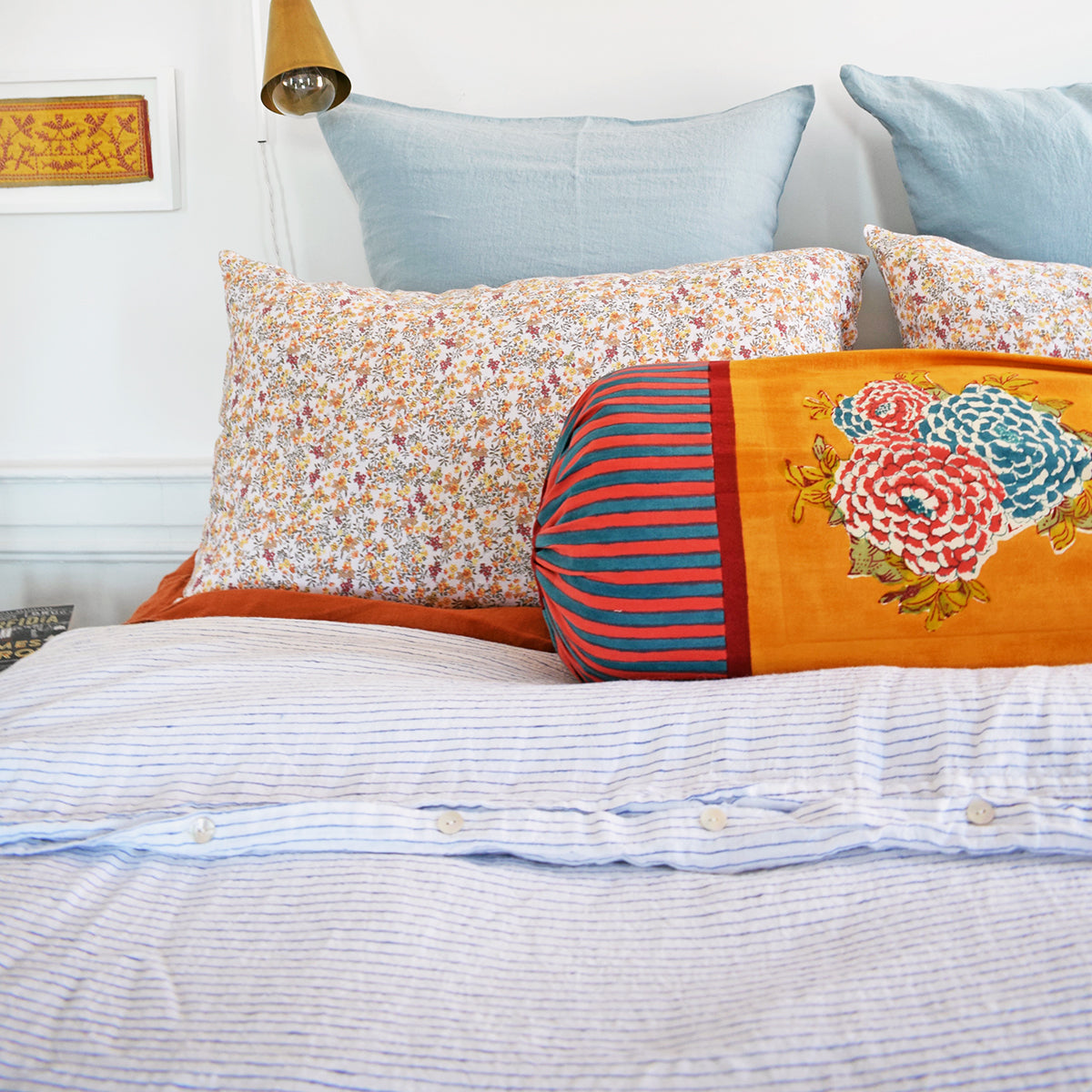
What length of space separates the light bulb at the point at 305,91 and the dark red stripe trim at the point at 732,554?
966 mm

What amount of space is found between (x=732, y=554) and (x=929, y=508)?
0.14 m

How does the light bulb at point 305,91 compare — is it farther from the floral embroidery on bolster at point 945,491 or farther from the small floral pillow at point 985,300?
the floral embroidery on bolster at point 945,491

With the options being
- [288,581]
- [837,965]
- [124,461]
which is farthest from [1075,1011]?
[124,461]

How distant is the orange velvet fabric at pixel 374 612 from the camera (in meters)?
0.85

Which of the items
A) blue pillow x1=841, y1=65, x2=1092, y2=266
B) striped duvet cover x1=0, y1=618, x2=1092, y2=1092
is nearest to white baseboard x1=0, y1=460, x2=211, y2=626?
striped duvet cover x1=0, y1=618, x2=1092, y2=1092

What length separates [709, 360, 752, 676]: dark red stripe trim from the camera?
63cm

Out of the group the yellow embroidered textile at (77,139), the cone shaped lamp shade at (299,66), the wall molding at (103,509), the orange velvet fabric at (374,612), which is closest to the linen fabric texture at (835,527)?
the orange velvet fabric at (374,612)

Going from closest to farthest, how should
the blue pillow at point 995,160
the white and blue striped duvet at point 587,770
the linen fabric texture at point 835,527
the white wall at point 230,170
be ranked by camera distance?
1. the white and blue striped duvet at point 587,770
2. the linen fabric texture at point 835,527
3. the blue pillow at point 995,160
4. the white wall at point 230,170

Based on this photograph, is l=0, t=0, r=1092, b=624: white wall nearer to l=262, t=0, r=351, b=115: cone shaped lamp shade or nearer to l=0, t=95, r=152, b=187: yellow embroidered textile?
l=0, t=95, r=152, b=187: yellow embroidered textile

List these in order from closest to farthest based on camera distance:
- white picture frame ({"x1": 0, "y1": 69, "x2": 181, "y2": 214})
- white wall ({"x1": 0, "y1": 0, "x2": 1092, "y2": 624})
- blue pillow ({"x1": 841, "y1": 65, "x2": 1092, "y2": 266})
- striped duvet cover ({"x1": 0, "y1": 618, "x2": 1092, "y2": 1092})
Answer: striped duvet cover ({"x1": 0, "y1": 618, "x2": 1092, "y2": 1092})
blue pillow ({"x1": 841, "y1": 65, "x2": 1092, "y2": 266})
white wall ({"x1": 0, "y1": 0, "x2": 1092, "y2": 624})
white picture frame ({"x1": 0, "y1": 69, "x2": 181, "y2": 214})

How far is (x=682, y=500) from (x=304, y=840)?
0.34 metres

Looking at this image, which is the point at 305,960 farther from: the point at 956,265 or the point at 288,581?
the point at 956,265

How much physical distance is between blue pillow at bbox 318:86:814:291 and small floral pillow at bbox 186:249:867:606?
0.21m

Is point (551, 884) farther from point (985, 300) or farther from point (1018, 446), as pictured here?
point (985, 300)
